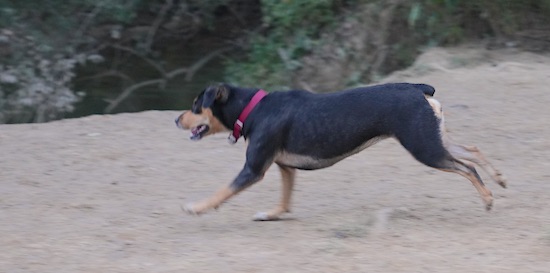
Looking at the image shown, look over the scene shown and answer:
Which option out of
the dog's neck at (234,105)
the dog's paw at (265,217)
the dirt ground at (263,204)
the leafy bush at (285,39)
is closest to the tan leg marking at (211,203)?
the dirt ground at (263,204)

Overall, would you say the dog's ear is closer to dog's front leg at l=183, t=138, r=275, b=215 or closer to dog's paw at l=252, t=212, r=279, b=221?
dog's front leg at l=183, t=138, r=275, b=215

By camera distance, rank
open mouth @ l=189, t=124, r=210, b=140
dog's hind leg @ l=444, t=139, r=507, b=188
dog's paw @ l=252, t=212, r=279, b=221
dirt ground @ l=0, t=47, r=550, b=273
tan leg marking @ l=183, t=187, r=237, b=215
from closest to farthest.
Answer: dirt ground @ l=0, t=47, r=550, b=273 < tan leg marking @ l=183, t=187, r=237, b=215 < dog's hind leg @ l=444, t=139, r=507, b=188 < dog's paw @ l=252, t=212, r=279, b=221 < open mouth @ l=189, t=124, r=210, b=140

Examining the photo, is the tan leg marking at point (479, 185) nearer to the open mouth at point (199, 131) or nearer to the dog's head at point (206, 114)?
the dog's head at point (206, 114)

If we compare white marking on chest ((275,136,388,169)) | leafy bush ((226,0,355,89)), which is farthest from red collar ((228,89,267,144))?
leafy bush ((226,0,355,89))

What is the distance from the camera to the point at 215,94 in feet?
24.8

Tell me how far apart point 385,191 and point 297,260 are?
2071mm

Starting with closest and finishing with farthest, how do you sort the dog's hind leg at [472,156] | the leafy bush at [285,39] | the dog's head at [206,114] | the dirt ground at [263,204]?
the dirt ground at [263,204] < the dog's hind leg at [472,156] < the dog's head at [206,114] < the leafy bush at [285,39]

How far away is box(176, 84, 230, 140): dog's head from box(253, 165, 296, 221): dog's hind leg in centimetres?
60

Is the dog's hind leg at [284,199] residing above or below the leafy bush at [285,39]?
above

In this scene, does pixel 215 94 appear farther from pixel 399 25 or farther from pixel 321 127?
pixel 399 25

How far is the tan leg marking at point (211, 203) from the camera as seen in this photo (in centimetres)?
715

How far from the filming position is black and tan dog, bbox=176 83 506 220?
23.2 feet

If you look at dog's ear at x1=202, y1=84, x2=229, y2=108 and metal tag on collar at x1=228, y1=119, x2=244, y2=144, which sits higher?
dog's ear at x1=202, y1=84, x2=229, y2=108

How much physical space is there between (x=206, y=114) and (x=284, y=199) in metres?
0.91
